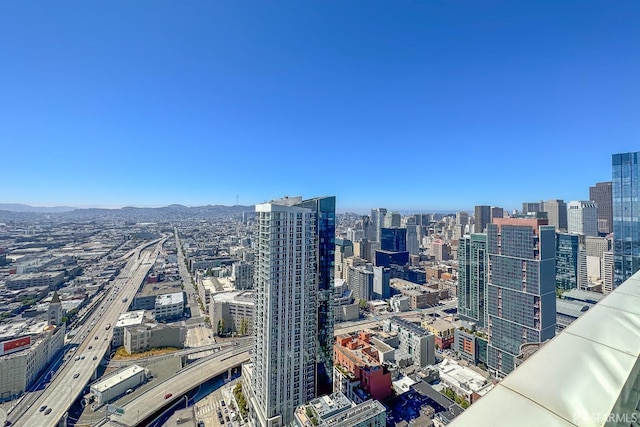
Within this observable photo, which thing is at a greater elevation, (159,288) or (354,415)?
(354,415)

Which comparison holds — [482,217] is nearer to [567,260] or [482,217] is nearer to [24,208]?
[567,260]

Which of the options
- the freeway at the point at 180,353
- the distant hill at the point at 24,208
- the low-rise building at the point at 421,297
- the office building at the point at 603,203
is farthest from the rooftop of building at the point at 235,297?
the distant hill at the point at 24,208

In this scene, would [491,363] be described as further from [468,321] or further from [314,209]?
[314,209]

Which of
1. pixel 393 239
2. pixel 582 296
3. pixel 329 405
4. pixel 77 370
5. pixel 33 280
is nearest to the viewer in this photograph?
pixel 329 405

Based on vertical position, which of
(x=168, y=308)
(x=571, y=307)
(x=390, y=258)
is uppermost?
(x=390, y=258)

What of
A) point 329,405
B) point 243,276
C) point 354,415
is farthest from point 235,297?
point 354,415

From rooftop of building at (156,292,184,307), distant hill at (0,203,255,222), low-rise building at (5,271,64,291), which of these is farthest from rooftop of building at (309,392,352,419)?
distant hill at (0,203,255,222)

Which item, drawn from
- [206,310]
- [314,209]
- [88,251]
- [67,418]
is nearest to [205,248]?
[88,251]
